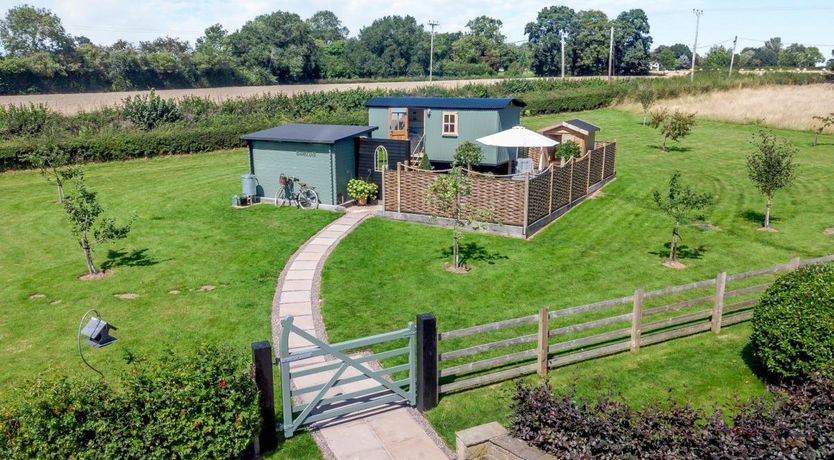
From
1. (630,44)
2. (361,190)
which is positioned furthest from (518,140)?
(630,44)

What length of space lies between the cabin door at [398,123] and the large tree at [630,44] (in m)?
85.1

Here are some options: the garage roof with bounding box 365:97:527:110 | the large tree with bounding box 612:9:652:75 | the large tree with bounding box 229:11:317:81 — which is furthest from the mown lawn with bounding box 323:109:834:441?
the large tree with bounding box 612:9:652:75

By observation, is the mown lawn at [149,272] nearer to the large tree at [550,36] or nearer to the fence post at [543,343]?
the fence post at [543,343]

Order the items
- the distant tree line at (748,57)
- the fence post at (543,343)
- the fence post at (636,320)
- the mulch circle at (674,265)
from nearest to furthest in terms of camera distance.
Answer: the fence post at (543,343) < the fence post at (636,320) < the mulch circle at (674,265) < the distant tree line at (748,57)

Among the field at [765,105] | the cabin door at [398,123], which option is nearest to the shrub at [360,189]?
the cabin door at [398,123]

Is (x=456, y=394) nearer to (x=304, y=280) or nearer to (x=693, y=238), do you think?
(x=304, y=280)

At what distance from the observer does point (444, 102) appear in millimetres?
26703

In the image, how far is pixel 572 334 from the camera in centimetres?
1245

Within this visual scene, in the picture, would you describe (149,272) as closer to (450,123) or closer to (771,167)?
(450,123)

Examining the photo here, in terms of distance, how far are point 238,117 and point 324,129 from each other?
17716 mm

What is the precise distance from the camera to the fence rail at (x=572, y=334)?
393 inches

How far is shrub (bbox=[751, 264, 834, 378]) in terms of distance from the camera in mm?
9289

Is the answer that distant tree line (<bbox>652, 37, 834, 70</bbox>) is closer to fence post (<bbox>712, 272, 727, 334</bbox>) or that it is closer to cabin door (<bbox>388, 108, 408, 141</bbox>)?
cabin door (<bbox>388, 108, 408, 141</bbox>)

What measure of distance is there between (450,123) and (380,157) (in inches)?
189
